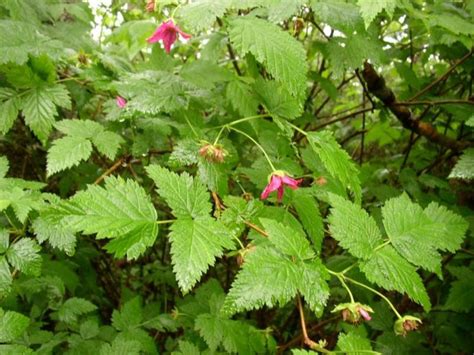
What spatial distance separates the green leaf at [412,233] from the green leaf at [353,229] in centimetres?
5

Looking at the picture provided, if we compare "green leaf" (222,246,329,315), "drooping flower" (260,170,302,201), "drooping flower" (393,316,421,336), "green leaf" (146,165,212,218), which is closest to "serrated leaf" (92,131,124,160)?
"green leaf" (146,165,212,218)

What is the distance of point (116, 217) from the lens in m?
0.73

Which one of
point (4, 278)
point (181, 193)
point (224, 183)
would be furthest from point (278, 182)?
point (4, 278)

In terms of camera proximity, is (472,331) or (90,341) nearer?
(90,341)

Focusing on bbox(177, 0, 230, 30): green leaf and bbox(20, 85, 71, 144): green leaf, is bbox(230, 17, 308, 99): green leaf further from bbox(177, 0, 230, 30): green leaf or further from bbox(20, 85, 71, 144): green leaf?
bbox(20, 85, 71, 144): green leaf

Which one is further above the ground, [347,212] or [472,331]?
[347,212]

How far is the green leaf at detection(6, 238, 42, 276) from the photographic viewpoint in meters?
0.96

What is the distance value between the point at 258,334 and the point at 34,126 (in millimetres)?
962

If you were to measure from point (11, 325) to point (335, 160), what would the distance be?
0.92m

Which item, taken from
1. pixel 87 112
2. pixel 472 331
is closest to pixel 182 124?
pixel 87 112

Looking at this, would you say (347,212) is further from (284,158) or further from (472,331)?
(472,331)

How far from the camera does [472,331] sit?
1.62 metres

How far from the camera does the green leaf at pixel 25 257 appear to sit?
956 millimetres

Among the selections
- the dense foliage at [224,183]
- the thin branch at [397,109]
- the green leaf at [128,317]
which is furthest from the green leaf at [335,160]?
the green leaf at [128,317]
